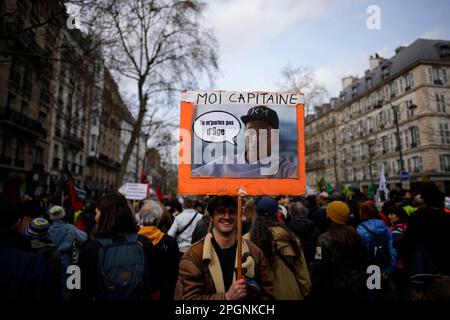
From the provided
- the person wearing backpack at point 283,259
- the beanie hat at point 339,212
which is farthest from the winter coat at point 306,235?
the person wearing backpack at point 283,259

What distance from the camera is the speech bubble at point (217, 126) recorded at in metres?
2.31

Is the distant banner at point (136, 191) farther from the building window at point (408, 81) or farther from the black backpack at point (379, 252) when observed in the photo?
the building window at point (408, 81)

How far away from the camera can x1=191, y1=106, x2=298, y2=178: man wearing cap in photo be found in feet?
7.41

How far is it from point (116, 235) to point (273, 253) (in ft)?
5.05

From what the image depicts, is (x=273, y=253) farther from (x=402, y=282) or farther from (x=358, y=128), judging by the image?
(x=358, y=128)

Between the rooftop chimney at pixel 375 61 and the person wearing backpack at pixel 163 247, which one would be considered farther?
the rooftop chimney at pixel 375 61

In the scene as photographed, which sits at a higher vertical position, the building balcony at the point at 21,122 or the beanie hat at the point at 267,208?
the building balcony at the point at 21,122

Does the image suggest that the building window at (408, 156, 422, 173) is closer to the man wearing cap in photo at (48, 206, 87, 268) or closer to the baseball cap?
the man wearing cap in photo at (48, 206, 87, 268)

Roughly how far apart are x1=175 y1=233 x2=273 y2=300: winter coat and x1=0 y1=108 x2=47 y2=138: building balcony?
24.2 metres

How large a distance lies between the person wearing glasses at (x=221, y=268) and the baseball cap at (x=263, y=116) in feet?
2.21

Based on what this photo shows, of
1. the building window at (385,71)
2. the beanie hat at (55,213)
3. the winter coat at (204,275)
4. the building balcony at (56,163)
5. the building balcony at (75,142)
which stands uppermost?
the building window at (385,71)

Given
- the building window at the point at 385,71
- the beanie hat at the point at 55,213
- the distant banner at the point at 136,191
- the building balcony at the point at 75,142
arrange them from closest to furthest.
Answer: the beanie hat at the point at 55,213 < the distant banner at the point at 136,191 < the building balcony at the point at 75,142 < the building window at the point at 385,71
